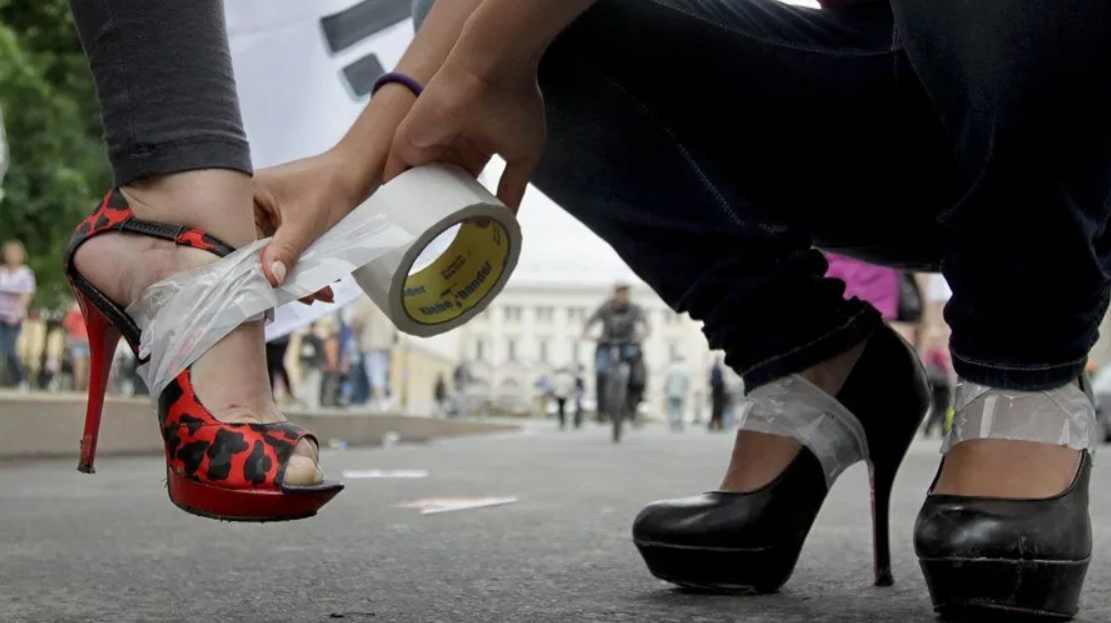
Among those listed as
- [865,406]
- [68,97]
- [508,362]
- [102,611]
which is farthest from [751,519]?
[508,362]

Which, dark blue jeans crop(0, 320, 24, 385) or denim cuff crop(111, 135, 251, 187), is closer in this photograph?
denim cuff crop(111, 135, 251, 187)

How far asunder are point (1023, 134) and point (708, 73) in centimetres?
39

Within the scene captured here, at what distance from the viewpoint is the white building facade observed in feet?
222

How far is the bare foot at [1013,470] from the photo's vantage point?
1052mm

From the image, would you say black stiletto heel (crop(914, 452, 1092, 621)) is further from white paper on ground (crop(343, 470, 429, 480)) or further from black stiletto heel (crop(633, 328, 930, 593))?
white paper on ground (crop(343, 470, 429, 480))

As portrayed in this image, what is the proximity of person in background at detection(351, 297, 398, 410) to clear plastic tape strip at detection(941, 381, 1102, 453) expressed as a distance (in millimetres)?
8471

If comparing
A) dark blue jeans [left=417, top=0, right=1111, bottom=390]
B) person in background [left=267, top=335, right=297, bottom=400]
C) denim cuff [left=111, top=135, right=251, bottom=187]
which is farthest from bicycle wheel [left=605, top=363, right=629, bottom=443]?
denim cuff [left=111, top=135, right=251, bottom=187]

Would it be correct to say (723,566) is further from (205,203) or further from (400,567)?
(205,203)

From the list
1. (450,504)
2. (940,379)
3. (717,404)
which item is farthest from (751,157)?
(717,404)

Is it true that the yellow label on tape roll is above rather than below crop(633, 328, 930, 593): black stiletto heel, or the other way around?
above

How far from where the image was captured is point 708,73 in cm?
132

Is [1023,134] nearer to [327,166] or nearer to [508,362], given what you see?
[327,166]

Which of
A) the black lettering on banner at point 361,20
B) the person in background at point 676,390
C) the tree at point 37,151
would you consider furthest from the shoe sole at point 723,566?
the person in background at point 676,390

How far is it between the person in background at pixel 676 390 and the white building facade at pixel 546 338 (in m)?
47.2
